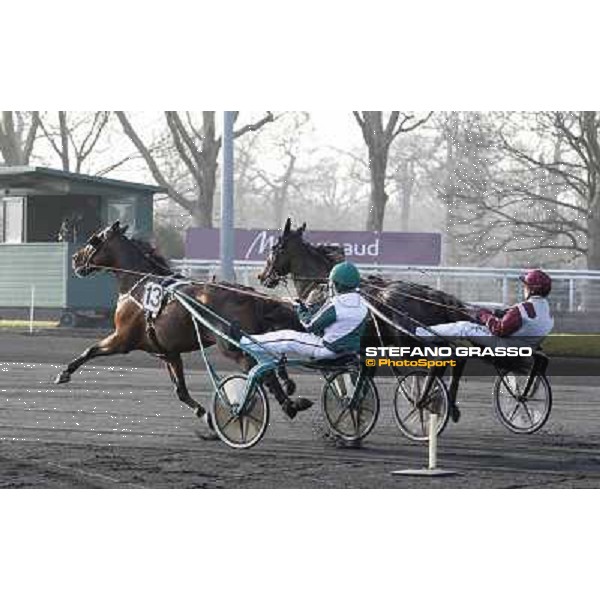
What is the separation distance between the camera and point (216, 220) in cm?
1492

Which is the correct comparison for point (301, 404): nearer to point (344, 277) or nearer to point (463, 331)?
point (344, 277)

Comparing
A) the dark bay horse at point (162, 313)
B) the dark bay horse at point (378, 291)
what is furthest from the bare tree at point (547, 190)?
the dark bay horse at point (162, 313)

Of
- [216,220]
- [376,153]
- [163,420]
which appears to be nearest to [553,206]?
[376,153]

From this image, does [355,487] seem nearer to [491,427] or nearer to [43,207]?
[491,427]

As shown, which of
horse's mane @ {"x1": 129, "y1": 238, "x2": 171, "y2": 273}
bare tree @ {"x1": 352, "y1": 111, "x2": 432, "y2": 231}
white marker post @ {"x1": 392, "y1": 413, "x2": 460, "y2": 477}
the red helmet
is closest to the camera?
white marker post @ {"x1": 392, "y1": 413, "x2": 460, "y2": 477}

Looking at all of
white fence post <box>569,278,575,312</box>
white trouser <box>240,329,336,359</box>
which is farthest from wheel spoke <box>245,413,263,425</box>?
white fence post <box>569,278,575,312</box>

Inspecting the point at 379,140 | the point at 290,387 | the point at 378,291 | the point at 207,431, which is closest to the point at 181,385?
the point at 207,431

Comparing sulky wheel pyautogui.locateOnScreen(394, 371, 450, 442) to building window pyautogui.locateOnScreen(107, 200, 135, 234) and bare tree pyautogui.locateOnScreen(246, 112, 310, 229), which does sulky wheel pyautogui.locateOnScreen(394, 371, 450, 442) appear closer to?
bare tree pyautogui.locateOnScreen(246, 112, 310, 229)

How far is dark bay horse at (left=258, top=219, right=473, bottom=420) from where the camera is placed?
14664 mm

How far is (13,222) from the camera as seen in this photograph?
15.1m

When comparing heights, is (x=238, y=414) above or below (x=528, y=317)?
below

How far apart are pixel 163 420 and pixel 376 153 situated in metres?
3.25

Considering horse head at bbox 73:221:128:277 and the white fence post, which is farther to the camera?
horse head at bbox 73:221:128:277

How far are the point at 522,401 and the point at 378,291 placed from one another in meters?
1.59
